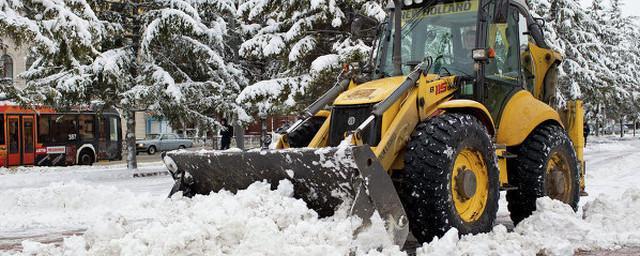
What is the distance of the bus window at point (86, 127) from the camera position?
2831cm

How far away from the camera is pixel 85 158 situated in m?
28.6

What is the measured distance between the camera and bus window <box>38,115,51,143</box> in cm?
2684

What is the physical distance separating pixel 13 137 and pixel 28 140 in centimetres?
63

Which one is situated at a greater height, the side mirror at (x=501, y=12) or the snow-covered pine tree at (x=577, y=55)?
the snow-covered pine tree at (x=577, y=55)

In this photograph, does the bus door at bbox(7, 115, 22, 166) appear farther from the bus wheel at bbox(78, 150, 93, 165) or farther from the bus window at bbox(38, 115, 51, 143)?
the bus wheel at bbox(78, 150, 93, 165)

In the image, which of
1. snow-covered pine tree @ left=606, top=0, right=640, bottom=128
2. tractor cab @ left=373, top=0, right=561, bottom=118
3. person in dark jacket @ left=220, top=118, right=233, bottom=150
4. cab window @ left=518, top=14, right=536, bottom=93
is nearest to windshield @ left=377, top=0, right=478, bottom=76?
tractor cab @ left=373, top=0, right=561, bottom=118

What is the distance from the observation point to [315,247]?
15.8 ft

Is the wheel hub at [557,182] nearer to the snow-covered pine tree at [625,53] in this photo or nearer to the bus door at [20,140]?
the bus door at [20,140]

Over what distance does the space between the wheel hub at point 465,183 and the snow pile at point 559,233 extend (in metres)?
0.40

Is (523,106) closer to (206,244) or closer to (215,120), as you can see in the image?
(206,244)

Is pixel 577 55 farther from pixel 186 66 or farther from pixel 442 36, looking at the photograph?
pixel 442 36

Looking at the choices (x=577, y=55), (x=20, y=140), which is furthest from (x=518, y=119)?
(x=577, y=55)

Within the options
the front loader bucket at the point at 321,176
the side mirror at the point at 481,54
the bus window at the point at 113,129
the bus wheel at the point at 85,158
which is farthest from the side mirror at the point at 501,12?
the bus window at the point at 113,129

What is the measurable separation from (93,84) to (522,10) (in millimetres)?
13904
